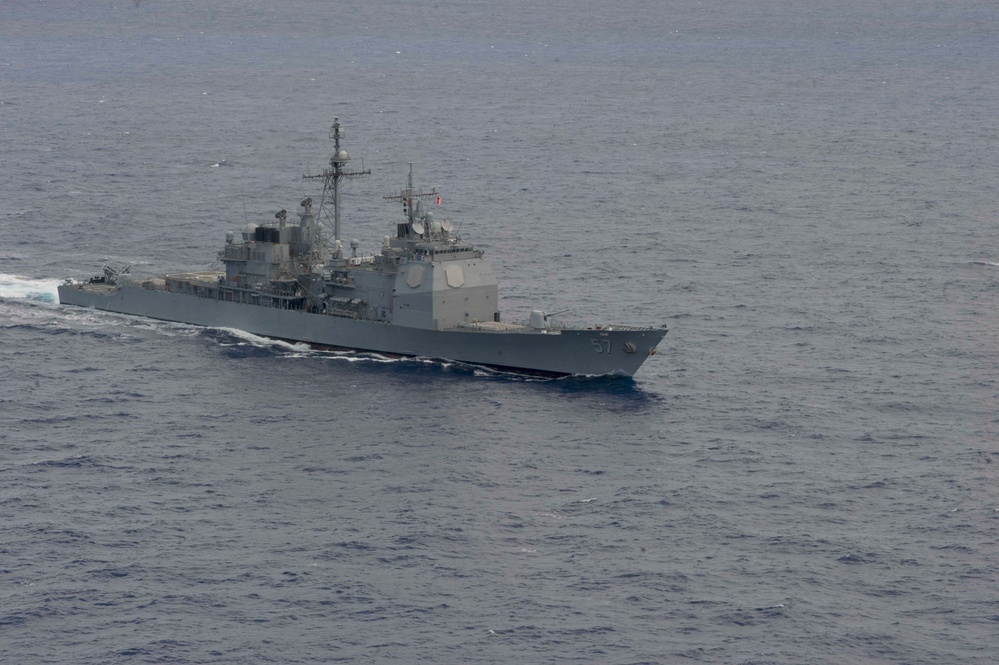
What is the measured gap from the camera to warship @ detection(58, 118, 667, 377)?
8144 centimetres

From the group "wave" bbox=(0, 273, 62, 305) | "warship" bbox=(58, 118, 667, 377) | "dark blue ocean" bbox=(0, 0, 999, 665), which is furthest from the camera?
"wave" bbox=(0, 273, 62, 305)

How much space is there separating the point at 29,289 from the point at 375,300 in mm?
26179

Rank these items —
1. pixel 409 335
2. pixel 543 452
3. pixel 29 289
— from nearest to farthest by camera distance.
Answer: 1. pixel 543 452
2. pixel 409 335
3. pixel 29 289

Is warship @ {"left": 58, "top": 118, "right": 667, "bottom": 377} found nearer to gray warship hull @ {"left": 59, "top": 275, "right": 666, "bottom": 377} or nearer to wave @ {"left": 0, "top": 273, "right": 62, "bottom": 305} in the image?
gray warship hull @ {"left": 59, "top": 275, "right": 666, "bottom": 377}

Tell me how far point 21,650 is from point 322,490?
54.0 feet

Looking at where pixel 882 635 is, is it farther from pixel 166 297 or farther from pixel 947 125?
pixel 947 125

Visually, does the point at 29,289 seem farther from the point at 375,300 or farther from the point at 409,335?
the point at 409,335

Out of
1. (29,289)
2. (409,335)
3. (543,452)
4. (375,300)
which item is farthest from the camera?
(29,289)

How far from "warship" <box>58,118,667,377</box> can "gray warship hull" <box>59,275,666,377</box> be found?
0.06 meters

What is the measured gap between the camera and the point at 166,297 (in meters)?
94.7

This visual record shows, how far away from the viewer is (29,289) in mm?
98438

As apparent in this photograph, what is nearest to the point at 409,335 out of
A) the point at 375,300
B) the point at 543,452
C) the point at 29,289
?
the point at 375,300

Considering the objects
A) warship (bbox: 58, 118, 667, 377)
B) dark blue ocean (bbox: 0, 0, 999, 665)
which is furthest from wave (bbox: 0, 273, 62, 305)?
warship (bbox: 58, 118, 667, 377)

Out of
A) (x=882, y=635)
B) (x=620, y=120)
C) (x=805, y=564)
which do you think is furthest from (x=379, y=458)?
(x=620, y=120)
